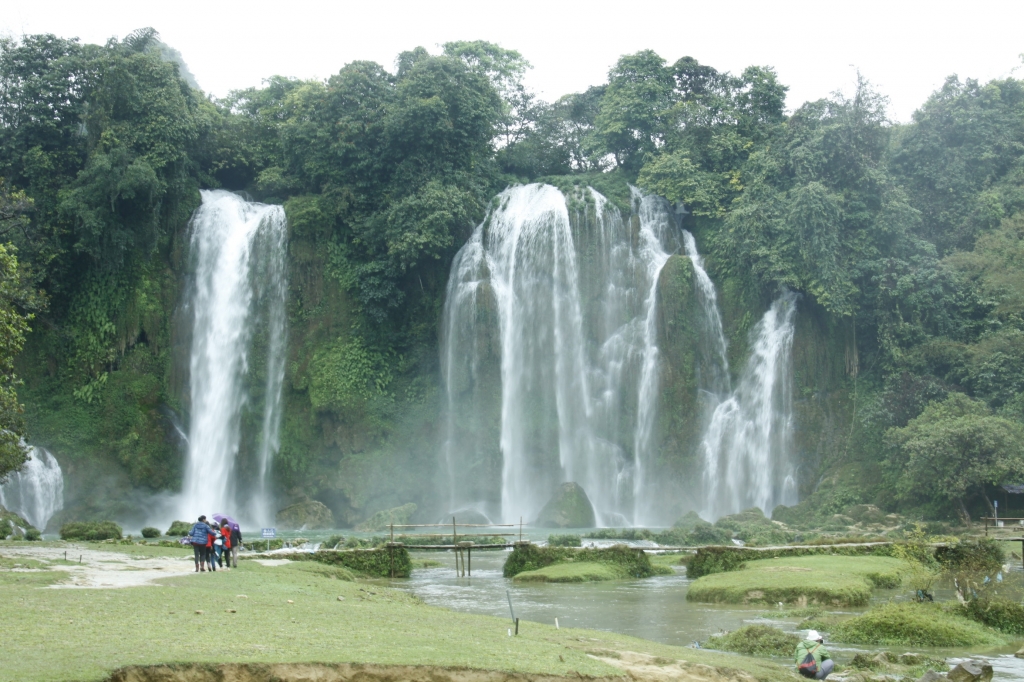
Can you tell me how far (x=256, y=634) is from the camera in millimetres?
10594

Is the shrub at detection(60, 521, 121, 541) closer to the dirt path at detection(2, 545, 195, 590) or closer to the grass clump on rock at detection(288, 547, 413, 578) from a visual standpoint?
the dirt path at detection(2, 545, 195, 590)

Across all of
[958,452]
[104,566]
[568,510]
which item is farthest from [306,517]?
[958,452]

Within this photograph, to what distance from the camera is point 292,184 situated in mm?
46094

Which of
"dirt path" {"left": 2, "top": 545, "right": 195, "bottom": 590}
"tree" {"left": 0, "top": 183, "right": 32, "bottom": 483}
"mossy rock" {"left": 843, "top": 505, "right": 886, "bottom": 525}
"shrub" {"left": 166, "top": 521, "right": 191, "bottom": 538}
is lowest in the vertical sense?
"mossy rock" {"left": 843, "top": 505, "right": 886, "bottom": 525}

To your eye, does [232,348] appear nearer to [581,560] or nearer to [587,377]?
[587,377]

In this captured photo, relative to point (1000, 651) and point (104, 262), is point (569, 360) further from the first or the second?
point (1000, 651)

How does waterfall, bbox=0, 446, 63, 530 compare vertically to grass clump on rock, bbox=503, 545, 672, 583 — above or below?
above

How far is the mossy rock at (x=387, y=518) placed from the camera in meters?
36.4

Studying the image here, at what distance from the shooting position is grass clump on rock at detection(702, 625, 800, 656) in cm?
1346

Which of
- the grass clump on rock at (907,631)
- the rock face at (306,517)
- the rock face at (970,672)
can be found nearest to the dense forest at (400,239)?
the rock face at (306,517)

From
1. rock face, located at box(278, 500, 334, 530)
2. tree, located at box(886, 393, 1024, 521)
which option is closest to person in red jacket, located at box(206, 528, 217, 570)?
rock face, located at box(278, 500, 334, 530)

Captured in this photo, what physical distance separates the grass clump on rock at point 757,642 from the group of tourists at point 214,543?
8.70 meters

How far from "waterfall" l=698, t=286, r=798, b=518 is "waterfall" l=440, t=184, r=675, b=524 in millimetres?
2715

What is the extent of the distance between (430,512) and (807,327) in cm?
1663
